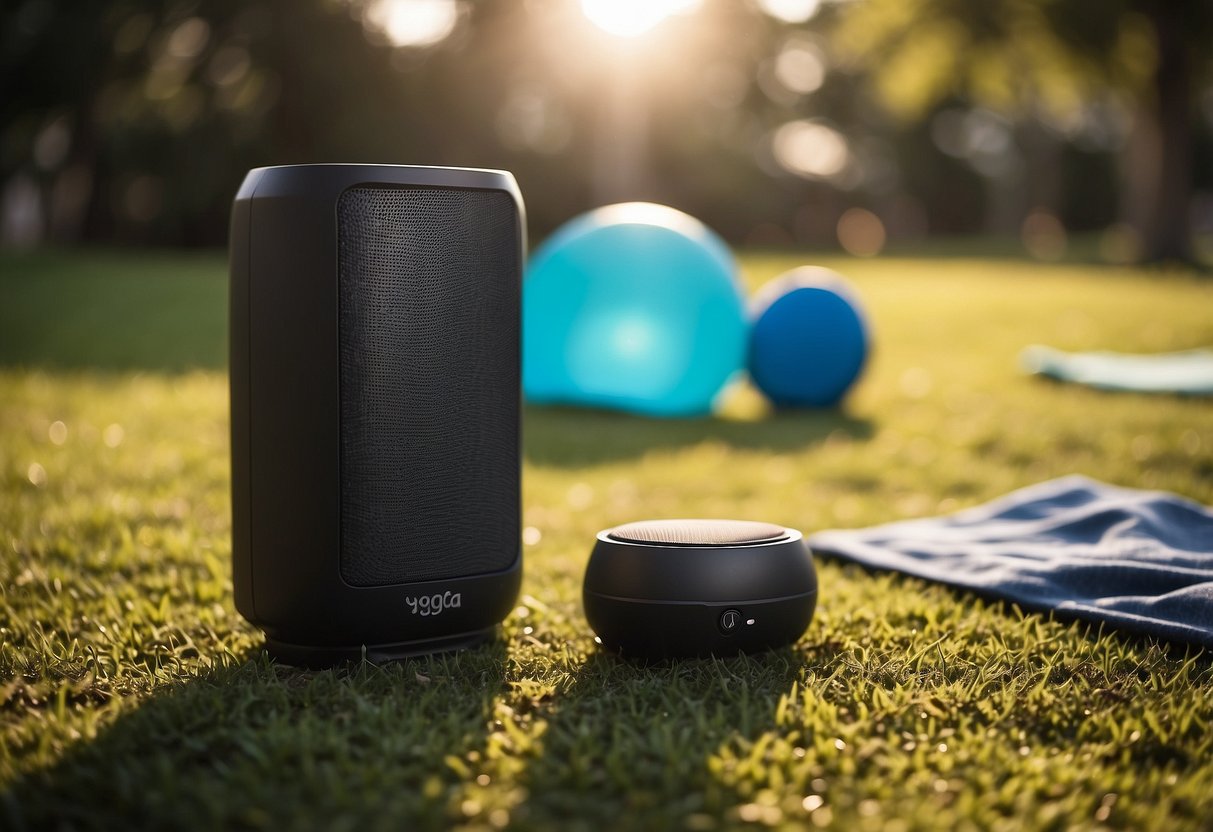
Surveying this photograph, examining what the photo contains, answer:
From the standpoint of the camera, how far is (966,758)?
190 cm

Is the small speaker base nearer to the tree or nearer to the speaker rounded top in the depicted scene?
the speaker rounded top

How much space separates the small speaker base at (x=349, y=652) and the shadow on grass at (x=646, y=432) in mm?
2522

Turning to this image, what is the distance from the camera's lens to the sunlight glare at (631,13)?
1911cm

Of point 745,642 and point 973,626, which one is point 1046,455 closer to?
point 973,626

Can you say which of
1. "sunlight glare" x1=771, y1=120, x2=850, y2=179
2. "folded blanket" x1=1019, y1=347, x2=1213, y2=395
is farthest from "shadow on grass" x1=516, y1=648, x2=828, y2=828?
"sunlight glare" x1=771, y1=120, x2=850, y2=179

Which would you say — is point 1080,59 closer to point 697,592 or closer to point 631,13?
point 631,13

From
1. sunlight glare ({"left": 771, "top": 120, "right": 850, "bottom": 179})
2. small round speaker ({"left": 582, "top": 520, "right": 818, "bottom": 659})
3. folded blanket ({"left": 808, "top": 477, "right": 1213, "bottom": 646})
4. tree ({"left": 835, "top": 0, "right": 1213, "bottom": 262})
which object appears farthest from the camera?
sunlight glare ({"left": 771, "top": 120, "right": 850, "bottom": 179})

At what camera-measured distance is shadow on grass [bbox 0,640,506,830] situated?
1.68 meters

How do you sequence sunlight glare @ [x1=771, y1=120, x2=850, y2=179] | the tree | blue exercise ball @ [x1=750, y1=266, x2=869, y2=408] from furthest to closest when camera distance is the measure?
sunlight glare @ [x1=771, y1=120, x2=850, y2=179] → the tree → blue exercise ball @ [x1=750, y1=266, x2=869, y2=408]

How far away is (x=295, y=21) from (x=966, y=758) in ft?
67.8

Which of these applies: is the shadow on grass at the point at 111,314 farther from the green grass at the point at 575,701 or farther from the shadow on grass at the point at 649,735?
the shadow on grass at the point at 649,735

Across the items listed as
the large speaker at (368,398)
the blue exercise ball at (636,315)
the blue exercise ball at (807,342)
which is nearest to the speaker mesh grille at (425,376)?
the large speaker at (368,398)

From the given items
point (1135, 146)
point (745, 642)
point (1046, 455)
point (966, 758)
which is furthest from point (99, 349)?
point (1135, 146)

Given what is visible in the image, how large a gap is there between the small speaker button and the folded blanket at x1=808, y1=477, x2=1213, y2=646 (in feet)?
2.62
